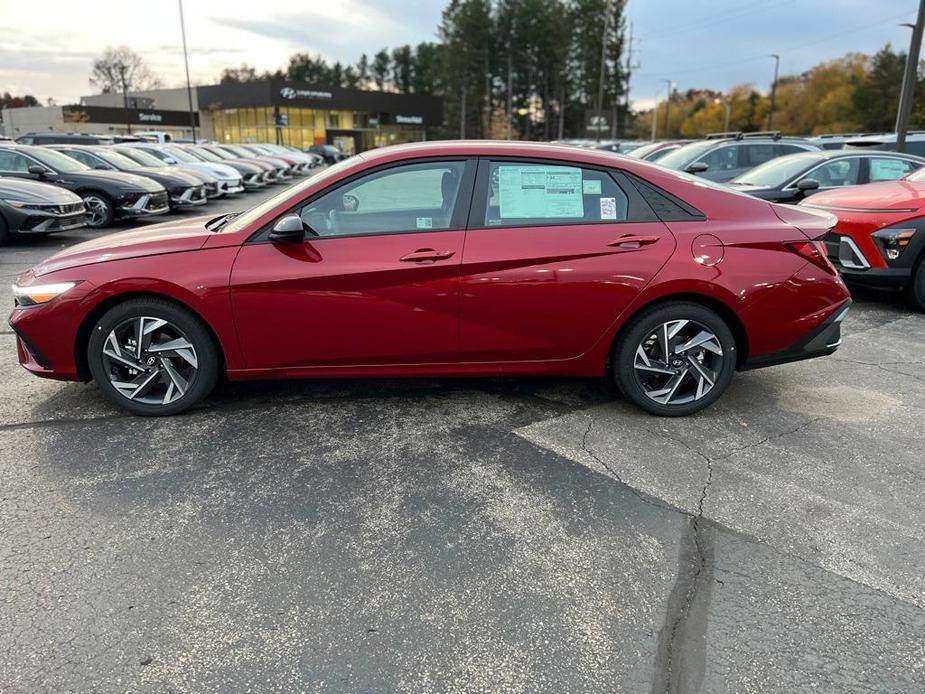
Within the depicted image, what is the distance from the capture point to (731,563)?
2.62m

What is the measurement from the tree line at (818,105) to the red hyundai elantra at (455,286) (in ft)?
200

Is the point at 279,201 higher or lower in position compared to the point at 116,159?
lower

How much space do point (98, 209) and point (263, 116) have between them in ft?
199

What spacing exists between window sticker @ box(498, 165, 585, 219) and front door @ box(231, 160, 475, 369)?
0.23 m

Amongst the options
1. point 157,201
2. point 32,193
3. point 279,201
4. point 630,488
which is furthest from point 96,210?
point 630,488

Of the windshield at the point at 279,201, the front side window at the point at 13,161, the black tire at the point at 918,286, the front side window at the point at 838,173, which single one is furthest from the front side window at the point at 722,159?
the front side window at the point at 13,161

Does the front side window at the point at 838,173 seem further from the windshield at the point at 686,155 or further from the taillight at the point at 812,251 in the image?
the taillight at the point at 812,251

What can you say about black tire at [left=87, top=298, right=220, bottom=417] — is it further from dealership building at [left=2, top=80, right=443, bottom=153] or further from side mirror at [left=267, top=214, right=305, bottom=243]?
dealership building at [left=2, top=80, right=443, bottom=153]

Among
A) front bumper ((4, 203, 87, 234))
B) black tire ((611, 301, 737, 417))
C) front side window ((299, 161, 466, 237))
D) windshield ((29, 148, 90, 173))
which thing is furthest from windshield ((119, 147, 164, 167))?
black tire ((611, 301, 737, 417))

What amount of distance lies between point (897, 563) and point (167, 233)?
4284mm

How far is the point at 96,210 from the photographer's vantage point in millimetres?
11883

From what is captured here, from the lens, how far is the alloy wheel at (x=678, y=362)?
12.7ft

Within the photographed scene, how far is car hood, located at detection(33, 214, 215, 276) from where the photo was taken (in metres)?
3.78

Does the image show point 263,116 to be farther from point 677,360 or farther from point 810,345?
point 810,345
